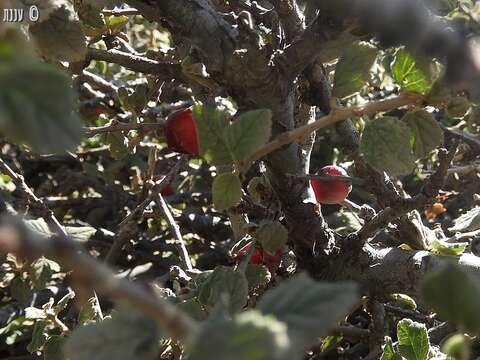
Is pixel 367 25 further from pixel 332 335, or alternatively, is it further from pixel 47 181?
pixel 47 181

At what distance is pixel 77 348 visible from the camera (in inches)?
22.7

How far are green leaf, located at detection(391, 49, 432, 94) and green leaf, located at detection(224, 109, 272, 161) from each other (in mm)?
227

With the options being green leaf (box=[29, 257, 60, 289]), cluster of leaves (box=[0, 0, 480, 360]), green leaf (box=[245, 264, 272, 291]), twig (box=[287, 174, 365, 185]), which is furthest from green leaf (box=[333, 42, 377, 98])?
green leaf (box=[29, 257, 60, 289])

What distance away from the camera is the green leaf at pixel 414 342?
1.09 meters

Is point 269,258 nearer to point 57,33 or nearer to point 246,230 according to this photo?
point 246,230

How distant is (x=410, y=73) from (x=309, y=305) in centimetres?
50

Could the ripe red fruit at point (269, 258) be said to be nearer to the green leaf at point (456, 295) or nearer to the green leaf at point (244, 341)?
the green leaf at point (456, 295)

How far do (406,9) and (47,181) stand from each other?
2.14 metres

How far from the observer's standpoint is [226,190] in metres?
0.94

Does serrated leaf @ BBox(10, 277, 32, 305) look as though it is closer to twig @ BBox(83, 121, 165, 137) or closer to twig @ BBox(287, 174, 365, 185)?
twig @ BBox(83, 121, 165, 137)

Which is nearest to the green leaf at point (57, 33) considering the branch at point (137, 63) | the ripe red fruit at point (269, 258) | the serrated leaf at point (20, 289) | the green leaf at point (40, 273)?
the branch at point (137, 63)

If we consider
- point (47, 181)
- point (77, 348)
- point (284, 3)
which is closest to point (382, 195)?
point (284, 3)

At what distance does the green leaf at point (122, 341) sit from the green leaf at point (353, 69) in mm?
509

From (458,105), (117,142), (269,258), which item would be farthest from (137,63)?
(458,105)
